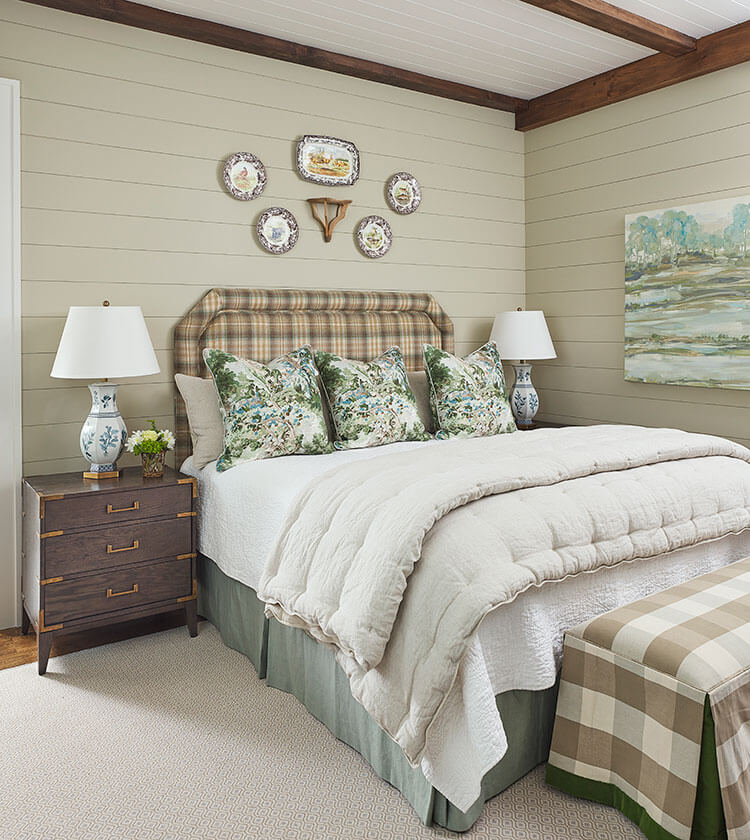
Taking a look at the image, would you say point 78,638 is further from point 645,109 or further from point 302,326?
point 645,109

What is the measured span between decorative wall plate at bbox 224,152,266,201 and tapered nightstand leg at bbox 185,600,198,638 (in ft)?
6.26

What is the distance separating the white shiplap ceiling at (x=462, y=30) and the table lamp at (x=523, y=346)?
1329mm

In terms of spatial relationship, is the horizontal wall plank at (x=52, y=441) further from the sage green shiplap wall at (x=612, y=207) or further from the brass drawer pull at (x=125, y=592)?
the sage green shiplap wall at (x=612, y=207)

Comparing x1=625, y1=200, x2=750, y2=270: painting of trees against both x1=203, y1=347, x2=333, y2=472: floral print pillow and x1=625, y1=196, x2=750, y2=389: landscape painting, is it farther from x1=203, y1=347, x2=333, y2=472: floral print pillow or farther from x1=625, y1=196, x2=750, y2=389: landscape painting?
x1=203, y1=347, x2=333, y2=472: floral print pillow

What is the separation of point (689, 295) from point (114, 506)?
290 centimetres

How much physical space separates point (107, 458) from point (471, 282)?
245 cm

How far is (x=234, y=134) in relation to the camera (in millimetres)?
3607

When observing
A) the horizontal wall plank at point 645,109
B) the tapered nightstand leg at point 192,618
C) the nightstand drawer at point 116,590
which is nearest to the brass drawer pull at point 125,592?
the nightstand drawer at point 116,590

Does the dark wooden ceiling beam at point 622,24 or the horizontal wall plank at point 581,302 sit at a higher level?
the dark wooden ceiling beam at point 622,24

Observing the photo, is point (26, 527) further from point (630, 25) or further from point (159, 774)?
point (630, 25)

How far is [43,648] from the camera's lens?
272 cm

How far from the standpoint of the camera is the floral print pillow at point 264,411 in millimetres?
3021

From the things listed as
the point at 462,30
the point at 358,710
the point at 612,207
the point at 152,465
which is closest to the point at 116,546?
the point at 152,465

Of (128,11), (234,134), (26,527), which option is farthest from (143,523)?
(128,11)
